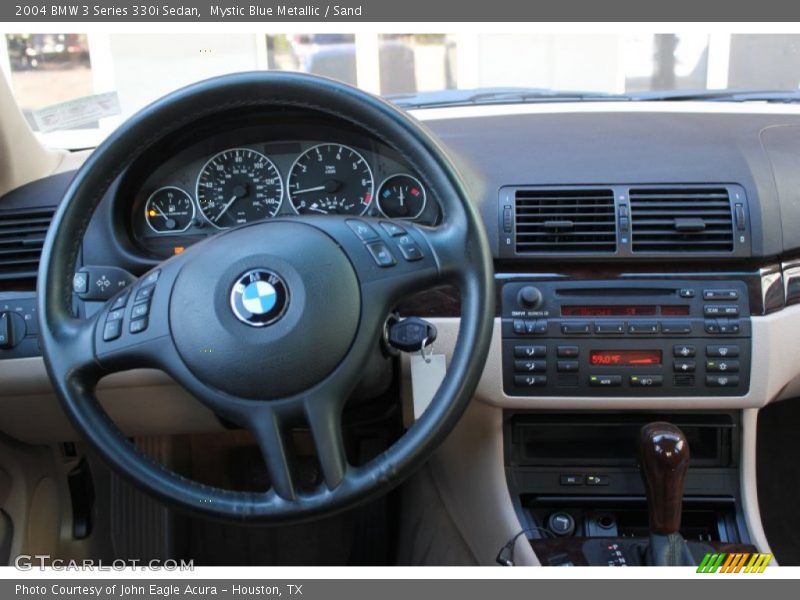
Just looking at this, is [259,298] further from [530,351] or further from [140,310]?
[530,351]

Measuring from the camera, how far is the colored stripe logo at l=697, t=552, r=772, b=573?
175 cm

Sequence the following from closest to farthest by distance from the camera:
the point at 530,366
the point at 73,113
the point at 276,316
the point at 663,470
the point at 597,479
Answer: the point at 276,316 < the point at 663,470 < the point at 530,366 < the point at 597,479 < the point at 73,113

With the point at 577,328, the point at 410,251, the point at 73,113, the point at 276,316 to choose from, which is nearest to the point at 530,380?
the point at 577,328

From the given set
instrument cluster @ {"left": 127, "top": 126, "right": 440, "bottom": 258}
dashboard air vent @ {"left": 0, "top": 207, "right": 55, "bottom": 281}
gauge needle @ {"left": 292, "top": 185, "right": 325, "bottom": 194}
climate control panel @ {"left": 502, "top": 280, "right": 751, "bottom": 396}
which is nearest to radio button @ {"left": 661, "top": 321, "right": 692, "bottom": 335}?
climate control panel @ {"left": 502, "top": 280, "right": 751, "bottom": 396}

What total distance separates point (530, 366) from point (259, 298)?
0.65 meters

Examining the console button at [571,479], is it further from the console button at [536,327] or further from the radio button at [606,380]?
the console button at [536,327]

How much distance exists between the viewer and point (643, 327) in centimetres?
174

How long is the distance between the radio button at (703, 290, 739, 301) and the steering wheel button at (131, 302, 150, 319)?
3.57 feet

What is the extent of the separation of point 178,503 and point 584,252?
36.4 inches

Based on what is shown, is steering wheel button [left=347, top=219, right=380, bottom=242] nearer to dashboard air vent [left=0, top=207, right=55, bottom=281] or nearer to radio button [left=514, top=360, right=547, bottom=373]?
radio button [left=514, top=360, right=547, bottom=373]

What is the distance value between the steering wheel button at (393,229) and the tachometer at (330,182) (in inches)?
11.9

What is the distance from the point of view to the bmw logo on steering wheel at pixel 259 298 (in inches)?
52.9

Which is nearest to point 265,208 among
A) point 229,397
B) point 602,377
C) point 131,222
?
point 131,222

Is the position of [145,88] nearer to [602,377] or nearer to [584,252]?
[584,252]
